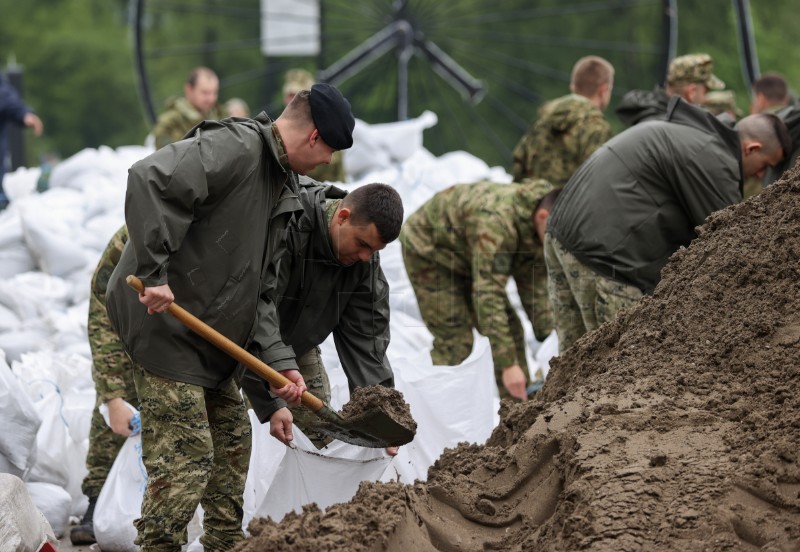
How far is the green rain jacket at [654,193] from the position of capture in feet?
15.6

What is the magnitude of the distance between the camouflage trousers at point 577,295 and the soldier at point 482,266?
0.34 m

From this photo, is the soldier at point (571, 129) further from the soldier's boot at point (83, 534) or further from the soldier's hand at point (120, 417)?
the soldier's boot at point (83, 534)

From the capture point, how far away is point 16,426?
475 centimetres

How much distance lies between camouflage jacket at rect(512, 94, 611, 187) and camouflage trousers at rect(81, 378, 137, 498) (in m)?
3.15

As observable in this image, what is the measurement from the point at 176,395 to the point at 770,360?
1.71 meters

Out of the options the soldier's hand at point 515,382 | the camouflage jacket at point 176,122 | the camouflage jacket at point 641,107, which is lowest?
the soldier's hand at point 515,382

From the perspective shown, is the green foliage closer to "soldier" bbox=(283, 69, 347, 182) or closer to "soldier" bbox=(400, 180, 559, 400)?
"soldier" bbox=(283, 69, 347, 182)

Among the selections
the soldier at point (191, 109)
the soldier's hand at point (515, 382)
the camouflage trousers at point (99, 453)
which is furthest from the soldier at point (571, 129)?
the camouflage trousers at point (99, 453)

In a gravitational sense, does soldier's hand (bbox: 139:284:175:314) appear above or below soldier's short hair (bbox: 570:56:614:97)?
below

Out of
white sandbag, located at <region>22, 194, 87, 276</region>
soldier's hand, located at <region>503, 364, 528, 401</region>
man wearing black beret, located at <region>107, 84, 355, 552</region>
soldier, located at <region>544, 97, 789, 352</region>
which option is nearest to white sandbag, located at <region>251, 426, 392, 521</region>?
man wearing black beret, located at <region>107, 84, 355, 552</region>

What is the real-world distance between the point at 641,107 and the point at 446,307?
4.36 ft

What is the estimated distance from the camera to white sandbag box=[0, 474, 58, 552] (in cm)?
383

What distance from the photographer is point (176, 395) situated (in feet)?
12.0

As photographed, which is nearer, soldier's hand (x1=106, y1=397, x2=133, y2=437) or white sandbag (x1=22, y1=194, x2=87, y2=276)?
soldier's hand (x1=106, y1=397, x2=133, y2=437)
